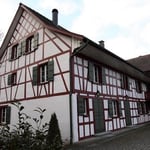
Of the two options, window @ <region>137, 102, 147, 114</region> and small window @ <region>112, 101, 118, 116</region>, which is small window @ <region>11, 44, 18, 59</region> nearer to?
small window @ <region>112, 101, 118, 116</region>

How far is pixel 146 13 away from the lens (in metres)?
8.01

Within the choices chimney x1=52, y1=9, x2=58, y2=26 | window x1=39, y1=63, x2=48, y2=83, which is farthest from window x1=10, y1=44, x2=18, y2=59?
window x1=39, y1=63, x2=48, y2=83

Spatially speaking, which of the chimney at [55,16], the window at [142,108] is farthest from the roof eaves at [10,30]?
the window at [142,108]

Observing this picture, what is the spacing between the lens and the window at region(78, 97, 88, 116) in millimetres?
8378

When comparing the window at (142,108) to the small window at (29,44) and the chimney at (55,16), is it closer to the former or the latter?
the chimney at (55,16)

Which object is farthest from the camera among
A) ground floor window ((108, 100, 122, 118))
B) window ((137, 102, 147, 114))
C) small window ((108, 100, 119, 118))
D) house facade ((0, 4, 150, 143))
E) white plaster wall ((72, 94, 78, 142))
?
window ((137, 102, 147, 114))

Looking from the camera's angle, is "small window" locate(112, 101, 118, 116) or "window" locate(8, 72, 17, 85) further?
"window" locate(8, 72, 17, 85)

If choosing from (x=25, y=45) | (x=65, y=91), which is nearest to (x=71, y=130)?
(x=65, y=91)

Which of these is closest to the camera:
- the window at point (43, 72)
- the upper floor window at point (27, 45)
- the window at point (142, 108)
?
the window at point (43, 72)

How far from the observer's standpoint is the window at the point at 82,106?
8.38 m

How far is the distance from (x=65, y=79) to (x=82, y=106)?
4.96 ft

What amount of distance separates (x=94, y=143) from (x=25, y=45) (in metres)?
7.66

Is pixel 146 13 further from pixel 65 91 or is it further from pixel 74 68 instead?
pixel 65 91

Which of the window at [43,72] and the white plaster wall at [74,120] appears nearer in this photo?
the white plaster wall at [74,120]
